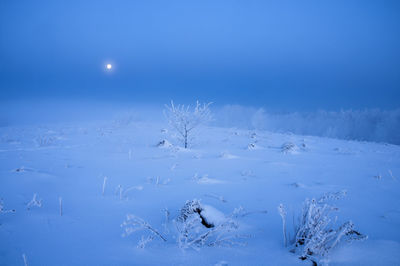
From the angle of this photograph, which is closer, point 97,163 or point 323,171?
point 323,171

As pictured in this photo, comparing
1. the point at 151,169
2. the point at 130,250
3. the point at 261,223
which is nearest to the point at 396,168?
the point at 261,223

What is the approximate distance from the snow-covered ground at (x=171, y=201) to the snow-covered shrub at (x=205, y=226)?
0.26 feet

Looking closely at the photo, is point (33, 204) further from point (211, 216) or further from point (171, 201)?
point (211, 216)


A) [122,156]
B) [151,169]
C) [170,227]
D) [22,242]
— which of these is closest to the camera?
[22,242]

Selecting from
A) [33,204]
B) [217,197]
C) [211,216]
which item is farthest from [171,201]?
[33,204]

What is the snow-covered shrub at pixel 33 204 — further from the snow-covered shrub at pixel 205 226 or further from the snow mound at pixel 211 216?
the snow mound at pixel 211 216

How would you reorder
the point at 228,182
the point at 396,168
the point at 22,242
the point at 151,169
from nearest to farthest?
1. the point at 22,242
2. the point at 228,182
3. the point at 151,169
4. the point at 396,168

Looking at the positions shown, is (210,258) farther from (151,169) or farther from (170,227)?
(151,169)

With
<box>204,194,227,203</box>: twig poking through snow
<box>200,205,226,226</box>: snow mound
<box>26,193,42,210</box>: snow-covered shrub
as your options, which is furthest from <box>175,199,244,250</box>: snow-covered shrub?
<box>26,193,42,210</box>: snow-covered shrub

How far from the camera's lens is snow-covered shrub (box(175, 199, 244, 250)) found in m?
2.40

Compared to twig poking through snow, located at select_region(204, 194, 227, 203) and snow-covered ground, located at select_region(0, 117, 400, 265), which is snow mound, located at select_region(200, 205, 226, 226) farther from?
twig poking through snow, located at select_region(204, 194, 227, 203)

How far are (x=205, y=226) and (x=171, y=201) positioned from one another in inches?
50.5

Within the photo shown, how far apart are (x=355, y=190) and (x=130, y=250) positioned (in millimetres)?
4691

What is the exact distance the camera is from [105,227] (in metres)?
2.93
